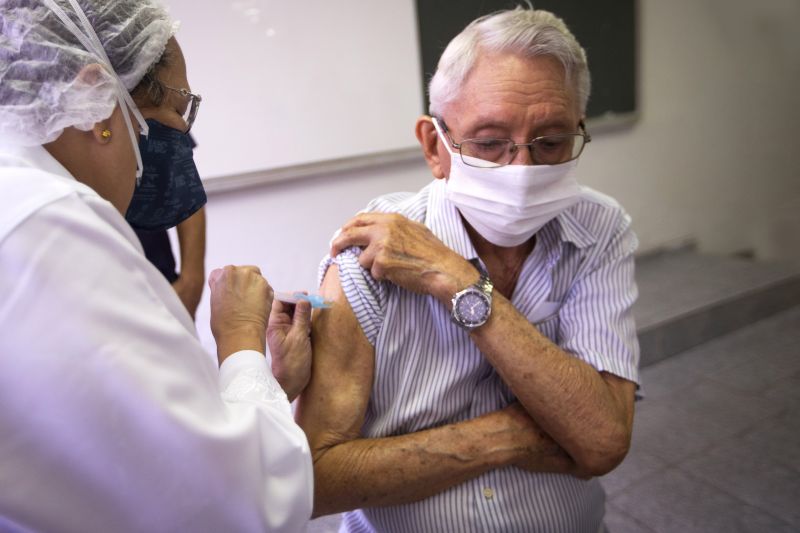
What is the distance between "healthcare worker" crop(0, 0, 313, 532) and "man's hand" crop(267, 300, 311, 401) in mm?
177

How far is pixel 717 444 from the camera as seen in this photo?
8.49 ft

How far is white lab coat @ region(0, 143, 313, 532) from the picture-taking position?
60 centimetres

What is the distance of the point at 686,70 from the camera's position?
4324mm

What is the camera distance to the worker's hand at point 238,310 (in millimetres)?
885

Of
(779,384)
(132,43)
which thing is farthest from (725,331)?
(132,43)

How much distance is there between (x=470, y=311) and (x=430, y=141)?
1.43 ft

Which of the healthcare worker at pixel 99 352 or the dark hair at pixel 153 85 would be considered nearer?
the healthcare worker at pixel 99 352

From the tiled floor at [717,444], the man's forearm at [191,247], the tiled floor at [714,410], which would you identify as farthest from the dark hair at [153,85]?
the tiled floor at [717,444]

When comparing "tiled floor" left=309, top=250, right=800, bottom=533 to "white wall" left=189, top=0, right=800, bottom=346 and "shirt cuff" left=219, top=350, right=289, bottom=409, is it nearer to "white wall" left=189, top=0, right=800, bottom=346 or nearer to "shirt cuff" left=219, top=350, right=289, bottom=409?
"white wall" left=189, top=0, right=800, bottom=346

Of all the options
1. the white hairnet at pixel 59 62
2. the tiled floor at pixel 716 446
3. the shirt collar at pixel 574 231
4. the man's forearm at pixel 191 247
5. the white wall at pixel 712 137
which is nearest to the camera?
the white hairnet at pixel 59 62

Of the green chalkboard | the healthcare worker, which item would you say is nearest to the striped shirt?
the healthcare worker

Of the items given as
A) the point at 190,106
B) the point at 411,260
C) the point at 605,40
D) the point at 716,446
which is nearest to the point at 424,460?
the point at 411,260

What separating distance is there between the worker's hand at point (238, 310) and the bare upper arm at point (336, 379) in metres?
0.15

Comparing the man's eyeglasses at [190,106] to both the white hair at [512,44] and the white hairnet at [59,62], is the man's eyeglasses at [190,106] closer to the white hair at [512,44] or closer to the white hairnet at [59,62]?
the white hairnet at [59,62]
